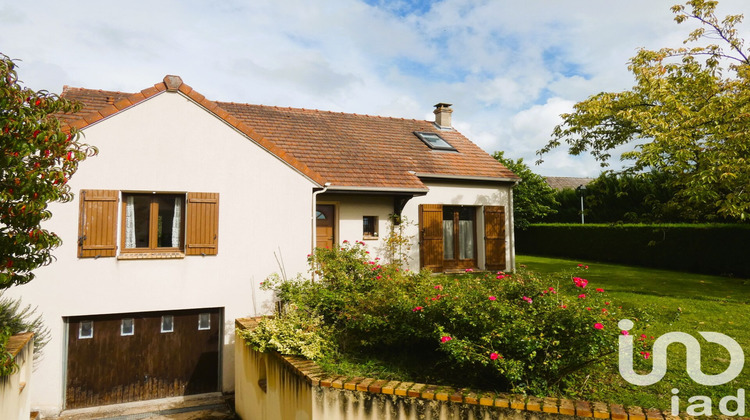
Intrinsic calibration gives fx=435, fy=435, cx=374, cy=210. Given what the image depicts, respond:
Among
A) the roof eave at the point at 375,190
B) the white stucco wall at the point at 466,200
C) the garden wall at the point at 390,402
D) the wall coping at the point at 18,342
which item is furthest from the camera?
the white stucco wall at the point at 466,200

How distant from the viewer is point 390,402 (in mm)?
4742

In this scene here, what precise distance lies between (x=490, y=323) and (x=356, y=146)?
9.38m

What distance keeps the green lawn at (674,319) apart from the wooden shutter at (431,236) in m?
4.44

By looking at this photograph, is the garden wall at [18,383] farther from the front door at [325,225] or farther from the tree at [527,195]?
the tree at [527,195]

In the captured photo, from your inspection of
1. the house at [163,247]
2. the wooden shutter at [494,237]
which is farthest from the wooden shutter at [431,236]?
the house at [163,247]

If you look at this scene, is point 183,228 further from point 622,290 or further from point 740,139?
point 740,139

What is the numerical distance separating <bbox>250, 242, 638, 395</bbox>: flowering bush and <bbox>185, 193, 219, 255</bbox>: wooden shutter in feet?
6.92

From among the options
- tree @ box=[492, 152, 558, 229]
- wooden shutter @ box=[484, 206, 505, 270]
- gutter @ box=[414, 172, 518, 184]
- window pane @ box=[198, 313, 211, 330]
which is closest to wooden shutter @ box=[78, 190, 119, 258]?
window pane @ box=[198, 313, 211, 330]

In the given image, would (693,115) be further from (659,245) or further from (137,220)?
(137,220)

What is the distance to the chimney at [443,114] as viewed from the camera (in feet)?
56.0

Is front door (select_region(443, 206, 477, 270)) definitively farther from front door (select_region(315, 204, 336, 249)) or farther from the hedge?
the hedge

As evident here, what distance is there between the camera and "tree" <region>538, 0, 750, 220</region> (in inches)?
384

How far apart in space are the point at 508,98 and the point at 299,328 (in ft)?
26.4

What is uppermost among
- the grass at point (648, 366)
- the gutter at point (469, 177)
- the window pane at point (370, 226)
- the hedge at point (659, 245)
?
the gutter at point (469, 177)
